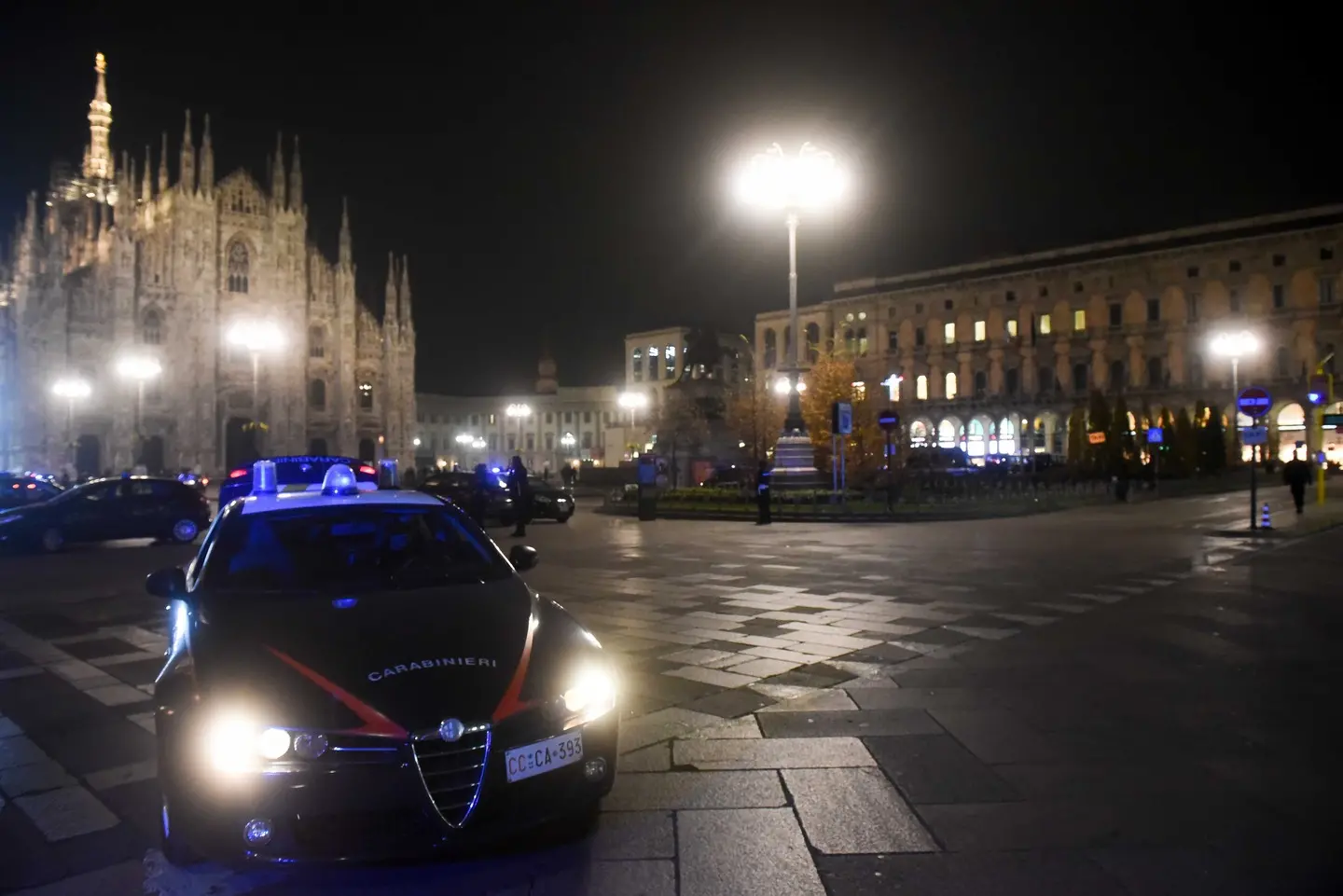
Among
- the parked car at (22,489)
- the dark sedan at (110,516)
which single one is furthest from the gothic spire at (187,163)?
the dark sedan at (110,516)

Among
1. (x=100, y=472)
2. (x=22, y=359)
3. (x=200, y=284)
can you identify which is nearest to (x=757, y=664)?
(x=100, y=472)

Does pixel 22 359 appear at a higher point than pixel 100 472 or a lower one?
higher

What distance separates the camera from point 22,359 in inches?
2522

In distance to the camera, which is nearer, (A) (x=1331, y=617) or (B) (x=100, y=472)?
(A) (x=1331, y=617)

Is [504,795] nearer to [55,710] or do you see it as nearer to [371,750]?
[371,750]

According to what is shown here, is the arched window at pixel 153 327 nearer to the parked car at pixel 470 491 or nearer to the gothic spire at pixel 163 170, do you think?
the gothic spire at pixel 163 170

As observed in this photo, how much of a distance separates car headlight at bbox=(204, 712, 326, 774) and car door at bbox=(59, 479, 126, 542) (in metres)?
18.9

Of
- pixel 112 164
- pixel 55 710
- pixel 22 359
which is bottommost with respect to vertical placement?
pixel 55 710

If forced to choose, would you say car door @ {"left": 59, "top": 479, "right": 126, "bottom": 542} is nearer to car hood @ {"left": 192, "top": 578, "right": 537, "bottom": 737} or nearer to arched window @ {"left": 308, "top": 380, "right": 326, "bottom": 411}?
car hood @ {"left": 192, "top": 578, "right": 537, "bottom": 737}

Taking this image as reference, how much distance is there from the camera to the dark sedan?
61.6 ft

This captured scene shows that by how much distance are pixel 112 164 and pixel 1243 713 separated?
90353 millimetres

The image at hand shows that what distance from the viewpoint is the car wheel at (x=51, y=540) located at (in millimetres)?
18953

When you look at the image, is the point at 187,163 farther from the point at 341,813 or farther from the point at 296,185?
the point at 341,813

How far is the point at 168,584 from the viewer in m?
4.88
